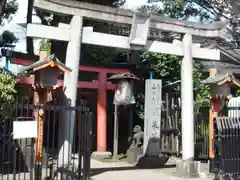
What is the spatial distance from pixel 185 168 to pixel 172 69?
21.0ft

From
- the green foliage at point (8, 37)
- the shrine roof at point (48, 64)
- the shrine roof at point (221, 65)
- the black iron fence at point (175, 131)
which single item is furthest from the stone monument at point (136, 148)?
the green foliage at point (8, 37)

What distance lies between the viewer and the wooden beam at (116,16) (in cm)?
927

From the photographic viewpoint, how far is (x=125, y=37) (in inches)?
405

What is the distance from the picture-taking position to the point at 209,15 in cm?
1828

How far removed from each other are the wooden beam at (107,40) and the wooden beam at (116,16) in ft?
1.45

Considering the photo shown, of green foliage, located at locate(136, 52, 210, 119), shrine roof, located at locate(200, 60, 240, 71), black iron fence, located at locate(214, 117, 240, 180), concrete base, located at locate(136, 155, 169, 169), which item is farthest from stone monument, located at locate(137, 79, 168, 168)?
shrine roof, located at locate(200, 60, 240, 71)

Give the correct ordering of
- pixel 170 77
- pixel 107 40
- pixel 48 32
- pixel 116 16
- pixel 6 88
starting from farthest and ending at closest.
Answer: pixel 170 77 < pixel 6 88 < pixel 116 16 < pixel 107 40 < pixel 48 32

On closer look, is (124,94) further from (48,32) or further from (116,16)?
(48,32)

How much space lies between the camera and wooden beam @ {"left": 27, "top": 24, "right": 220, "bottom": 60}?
9000 mm

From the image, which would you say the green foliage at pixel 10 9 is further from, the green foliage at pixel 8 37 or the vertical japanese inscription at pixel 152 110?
the vertical japanese inscription at pixel 152 110

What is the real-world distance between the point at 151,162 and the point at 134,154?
4.14ft

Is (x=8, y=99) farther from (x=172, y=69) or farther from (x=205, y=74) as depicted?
(x=205, y=74)

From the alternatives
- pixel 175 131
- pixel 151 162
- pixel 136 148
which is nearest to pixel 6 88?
pixel 151 162

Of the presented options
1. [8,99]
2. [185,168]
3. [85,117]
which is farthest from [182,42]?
[8,99]
